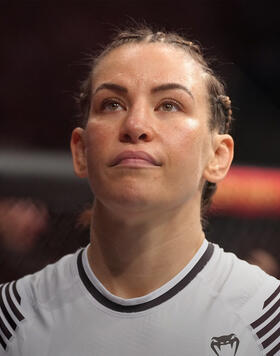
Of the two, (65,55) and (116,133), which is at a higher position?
(65,55)

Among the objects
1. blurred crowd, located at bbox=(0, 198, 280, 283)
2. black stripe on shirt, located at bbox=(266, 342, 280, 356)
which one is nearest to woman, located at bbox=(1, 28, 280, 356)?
black stripe on shirt, located at bbox=(266, 342, 280, 356)

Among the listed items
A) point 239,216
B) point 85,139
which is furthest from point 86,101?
point 239,216

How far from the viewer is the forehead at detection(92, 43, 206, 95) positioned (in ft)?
2.21

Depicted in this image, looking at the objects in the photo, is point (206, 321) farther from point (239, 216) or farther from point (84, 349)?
point (239, 216)

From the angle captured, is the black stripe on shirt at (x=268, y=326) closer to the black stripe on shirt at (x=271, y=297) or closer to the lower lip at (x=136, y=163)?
the black stripe on shirt at (x=271, y=297)

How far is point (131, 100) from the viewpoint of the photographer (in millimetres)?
672

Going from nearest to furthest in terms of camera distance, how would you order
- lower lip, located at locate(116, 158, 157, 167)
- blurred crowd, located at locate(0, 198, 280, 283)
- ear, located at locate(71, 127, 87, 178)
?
lower lip, located at locate(116, 158, 157, 167) → ear, located at locate(71, 127, 87, 178) → blurred crowd, located at locate(0, 198, 280, 283)

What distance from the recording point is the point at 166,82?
67cm

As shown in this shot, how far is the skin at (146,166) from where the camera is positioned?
2.12ft

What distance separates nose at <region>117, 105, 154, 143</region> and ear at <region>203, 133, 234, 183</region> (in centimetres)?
11

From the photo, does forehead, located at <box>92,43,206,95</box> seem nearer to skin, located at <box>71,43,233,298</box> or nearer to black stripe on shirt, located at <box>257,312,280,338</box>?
skin, located at <box>71,43,233,298</box>

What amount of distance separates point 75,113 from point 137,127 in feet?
0.96

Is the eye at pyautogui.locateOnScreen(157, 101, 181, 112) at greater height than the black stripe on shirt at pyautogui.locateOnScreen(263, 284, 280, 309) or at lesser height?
greater

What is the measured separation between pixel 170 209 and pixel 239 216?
239mm
